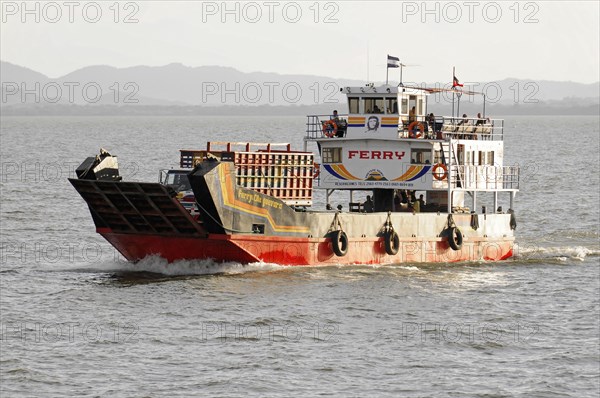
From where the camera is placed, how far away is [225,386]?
28.3m

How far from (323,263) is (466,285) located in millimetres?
4970

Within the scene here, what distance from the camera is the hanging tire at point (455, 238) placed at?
47244 mm

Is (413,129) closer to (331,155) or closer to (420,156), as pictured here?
(420,156)

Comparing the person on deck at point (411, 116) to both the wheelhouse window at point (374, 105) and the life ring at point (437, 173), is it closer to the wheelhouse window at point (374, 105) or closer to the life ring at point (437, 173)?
the wheelhouse window at point (374, 105)

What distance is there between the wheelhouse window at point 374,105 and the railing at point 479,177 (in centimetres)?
354

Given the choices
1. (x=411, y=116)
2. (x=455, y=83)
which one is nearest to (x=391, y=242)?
(x=411, y=116)

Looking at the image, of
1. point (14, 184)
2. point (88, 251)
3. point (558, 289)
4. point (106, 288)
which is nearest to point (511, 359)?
point (558, 289)

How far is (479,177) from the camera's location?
49875 millimetres

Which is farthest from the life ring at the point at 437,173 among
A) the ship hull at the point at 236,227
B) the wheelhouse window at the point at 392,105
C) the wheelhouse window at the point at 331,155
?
the wheelhouse window at the point at 331,155

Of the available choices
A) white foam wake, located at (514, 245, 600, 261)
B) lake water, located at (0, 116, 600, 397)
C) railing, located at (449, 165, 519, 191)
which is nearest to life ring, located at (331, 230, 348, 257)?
lake water, located at (0, 116, 600, 397)

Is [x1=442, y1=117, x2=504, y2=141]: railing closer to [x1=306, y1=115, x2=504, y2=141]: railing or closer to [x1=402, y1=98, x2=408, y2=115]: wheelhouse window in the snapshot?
[x1=306, y1=115, x2=504, y2=141]: railing

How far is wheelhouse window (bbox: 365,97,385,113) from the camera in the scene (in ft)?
157

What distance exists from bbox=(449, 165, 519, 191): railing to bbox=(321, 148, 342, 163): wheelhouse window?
14.2ft

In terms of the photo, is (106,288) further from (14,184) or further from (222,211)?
(14,184)
